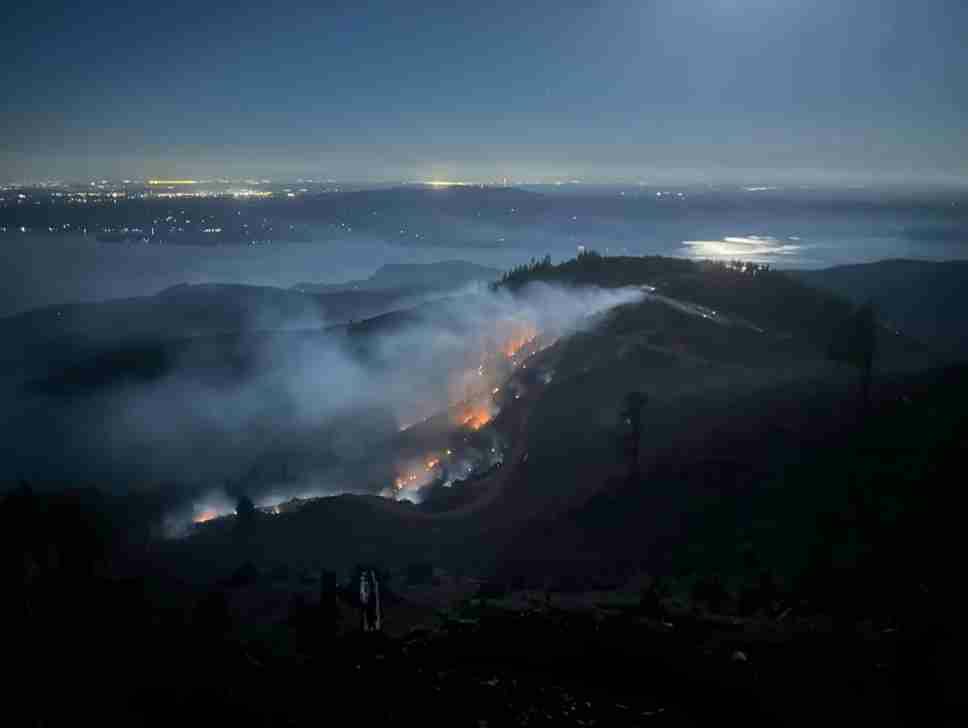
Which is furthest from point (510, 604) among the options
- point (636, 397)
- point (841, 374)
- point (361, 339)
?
point (361, 339)

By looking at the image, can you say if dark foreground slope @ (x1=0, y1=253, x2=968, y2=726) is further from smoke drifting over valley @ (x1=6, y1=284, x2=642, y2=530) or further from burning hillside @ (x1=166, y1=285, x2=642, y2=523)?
smoke drifting over valley @ (x1=6, y1=284, x2=642, y2=530)

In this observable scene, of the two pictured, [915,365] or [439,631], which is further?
[915,365]

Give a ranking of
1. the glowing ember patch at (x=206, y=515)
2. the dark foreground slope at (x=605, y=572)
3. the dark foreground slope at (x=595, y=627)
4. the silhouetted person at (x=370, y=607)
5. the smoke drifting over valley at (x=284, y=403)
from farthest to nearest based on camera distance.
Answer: the smoke drifting over valley at (x=284, y=403)
the glowing ember patch at (x=206, y=515)
the silhouetted person at (x=370, y=607)
the dark foreground slope at (x=605, y=572)
the dark foreground slope at (x=595, y=627)

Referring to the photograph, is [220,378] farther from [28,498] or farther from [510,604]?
[510,604]

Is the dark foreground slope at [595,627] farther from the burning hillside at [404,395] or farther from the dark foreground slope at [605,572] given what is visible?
the burning hillside at [404,395]

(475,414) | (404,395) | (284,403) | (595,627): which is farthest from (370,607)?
(284,403)

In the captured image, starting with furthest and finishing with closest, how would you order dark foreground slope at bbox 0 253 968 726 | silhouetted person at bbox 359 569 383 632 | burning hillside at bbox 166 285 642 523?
burning hillside at bbox 166 285 642 523, silhouetted person at bbox 359 569 383 632, dark foreground slope at bbox 0 253 968 726

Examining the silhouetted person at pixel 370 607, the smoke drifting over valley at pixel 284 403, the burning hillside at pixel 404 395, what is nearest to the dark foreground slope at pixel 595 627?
the silhouetted person at pixel 370 607

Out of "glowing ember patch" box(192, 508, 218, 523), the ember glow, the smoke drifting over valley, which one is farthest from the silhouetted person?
the ember glow
